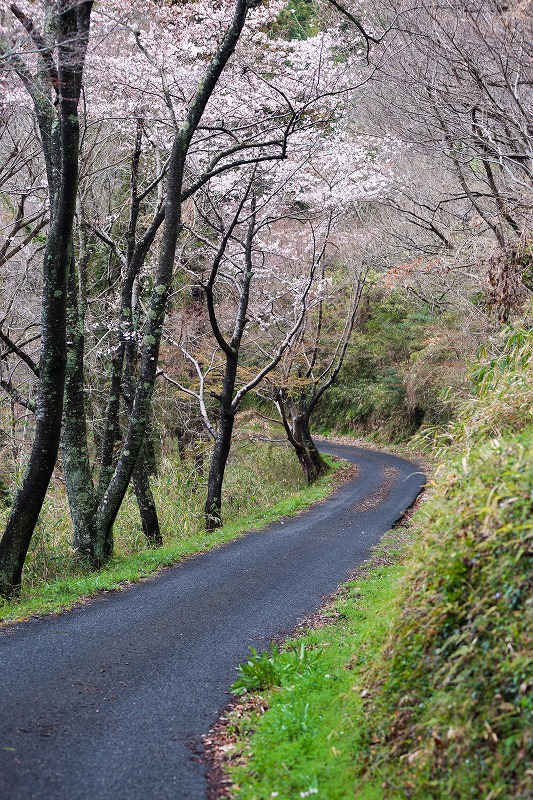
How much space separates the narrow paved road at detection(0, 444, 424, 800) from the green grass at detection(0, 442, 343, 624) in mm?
376

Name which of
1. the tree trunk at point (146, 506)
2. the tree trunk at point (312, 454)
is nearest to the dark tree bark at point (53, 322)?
the tree trunk at point (146, 506)

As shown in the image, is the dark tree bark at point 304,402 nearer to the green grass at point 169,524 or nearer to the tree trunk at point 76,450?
the green grass at point 169,524

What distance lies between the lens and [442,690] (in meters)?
2.94

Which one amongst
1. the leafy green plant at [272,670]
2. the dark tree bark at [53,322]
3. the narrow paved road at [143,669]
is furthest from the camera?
the dark tree bark at [53,322]

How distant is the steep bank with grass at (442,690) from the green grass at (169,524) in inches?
→ 138

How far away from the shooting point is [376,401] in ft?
90.2

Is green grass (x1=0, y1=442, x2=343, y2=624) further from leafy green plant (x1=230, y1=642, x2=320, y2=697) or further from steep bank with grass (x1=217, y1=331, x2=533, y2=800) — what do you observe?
steep bank with grass (x1=217, y1=331, x2=533, y2=800)

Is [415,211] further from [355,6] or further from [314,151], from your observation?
[355,6]

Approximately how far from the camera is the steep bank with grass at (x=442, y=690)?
269cm

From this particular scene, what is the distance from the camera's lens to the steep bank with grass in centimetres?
269

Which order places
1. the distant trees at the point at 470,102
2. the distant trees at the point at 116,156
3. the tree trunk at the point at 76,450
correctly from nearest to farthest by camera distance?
the distant trees at the point at 116,156, the tree trunk at the point at 76,450, the distant trees at the point at 470,102

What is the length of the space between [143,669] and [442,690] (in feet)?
9.08

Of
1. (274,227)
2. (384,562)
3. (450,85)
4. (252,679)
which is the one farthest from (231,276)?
(252,679)

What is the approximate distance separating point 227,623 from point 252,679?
160 cm
